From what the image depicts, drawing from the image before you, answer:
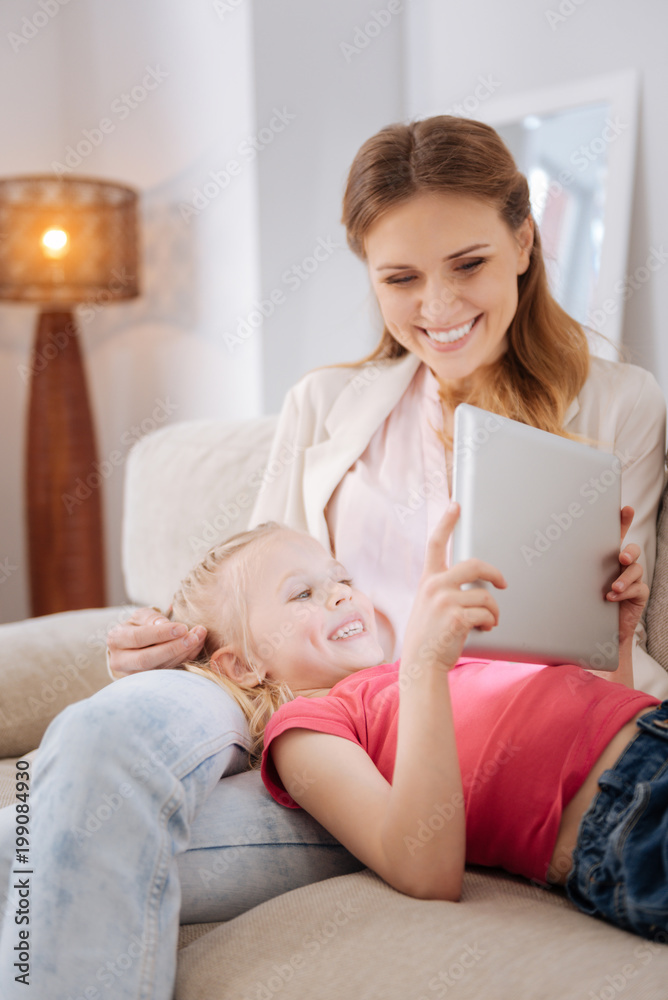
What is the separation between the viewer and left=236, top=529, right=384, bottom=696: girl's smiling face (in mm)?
959

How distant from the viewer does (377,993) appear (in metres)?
0.62

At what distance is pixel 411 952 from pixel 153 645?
46 centimetres

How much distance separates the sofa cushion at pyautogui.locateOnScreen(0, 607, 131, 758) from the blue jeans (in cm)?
84

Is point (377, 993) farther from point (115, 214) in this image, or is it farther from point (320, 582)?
point (115, 214)

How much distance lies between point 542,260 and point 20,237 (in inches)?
57.3

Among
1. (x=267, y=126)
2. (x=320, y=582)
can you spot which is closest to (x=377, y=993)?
(x=320, y=582)

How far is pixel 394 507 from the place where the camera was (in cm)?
120
